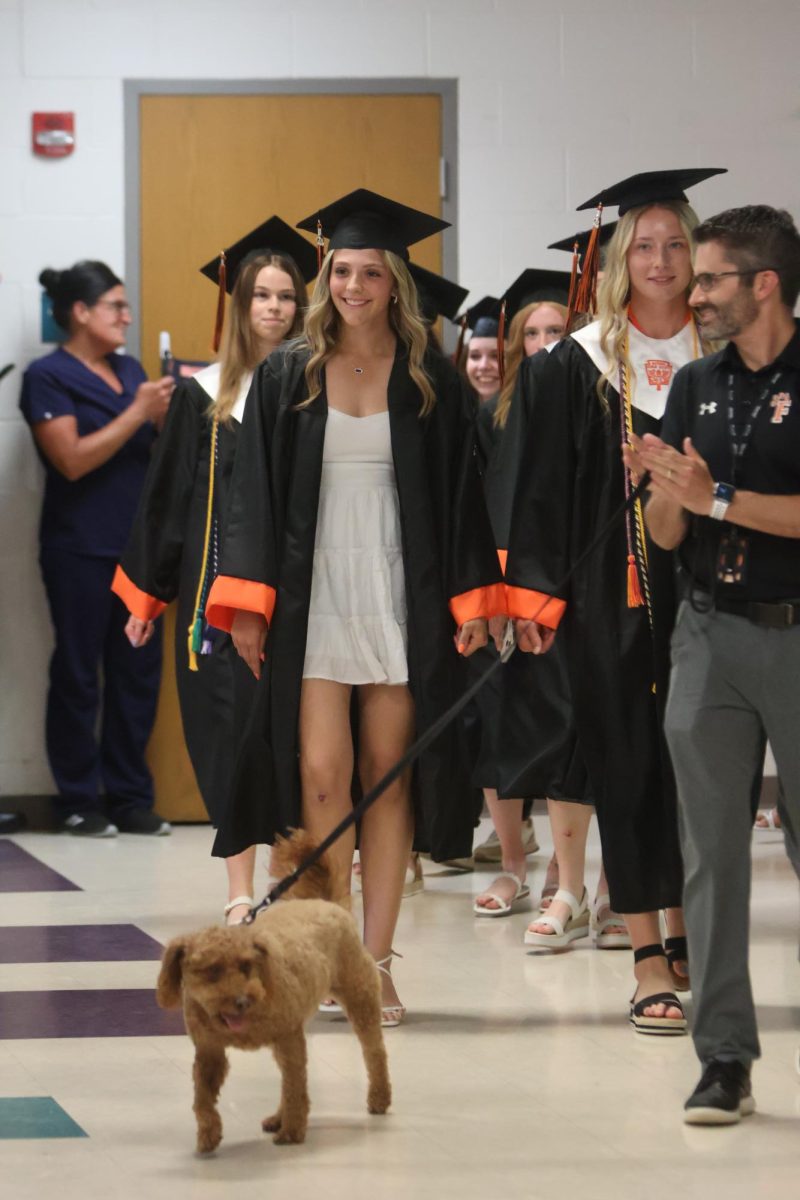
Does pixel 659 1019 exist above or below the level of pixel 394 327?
below

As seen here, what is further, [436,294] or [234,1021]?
[436,294]

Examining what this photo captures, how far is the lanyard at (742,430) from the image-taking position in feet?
10.0

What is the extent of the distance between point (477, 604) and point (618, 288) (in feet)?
2.47

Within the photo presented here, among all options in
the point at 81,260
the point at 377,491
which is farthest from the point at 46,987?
the point at 81,260

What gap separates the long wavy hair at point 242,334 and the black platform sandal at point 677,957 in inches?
68.7

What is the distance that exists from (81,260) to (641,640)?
3.54 m

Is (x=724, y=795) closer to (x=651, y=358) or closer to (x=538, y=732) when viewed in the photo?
(x=651, y=358)

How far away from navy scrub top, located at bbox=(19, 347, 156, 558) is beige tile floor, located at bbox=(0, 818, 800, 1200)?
2415mm

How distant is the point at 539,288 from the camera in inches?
217

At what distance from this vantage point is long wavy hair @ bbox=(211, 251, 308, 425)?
473 centimetres

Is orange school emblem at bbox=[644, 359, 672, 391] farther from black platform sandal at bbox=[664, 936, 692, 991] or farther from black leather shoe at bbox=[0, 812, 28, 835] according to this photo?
black leather shoe at bbox=[0, 812, 28, 835]

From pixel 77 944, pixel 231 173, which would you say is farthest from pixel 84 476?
pixel 77 944

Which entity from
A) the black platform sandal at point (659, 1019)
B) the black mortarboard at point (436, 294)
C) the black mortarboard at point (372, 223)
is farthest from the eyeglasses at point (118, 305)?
the black platform sandal at point (659, 1019)

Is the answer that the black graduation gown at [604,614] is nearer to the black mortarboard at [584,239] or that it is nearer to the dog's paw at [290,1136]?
the black mortarboard at [584,239]
